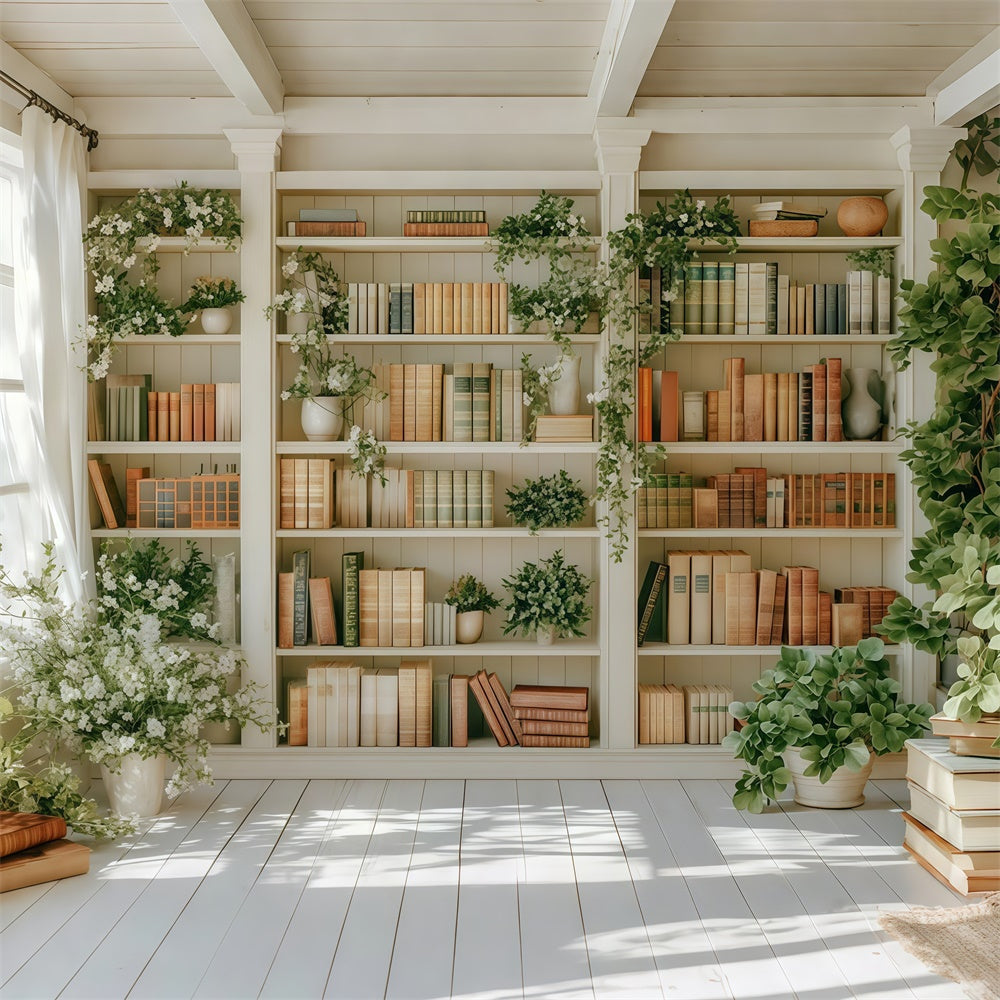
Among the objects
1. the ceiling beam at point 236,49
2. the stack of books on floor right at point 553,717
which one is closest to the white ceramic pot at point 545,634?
the stack of books on floor right at point 553,717

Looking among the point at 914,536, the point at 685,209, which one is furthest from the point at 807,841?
the point at 685,209

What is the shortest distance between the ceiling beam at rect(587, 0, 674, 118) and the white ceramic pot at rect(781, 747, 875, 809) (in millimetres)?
2402

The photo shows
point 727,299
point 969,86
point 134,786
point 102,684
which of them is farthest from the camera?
point 727,299

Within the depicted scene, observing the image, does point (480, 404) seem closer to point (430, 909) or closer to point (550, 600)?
point (550, 600)

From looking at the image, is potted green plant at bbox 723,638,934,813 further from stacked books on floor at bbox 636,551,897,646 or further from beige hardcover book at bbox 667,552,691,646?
beige hardcover book at bbox 667,552,691,646

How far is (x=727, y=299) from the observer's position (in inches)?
158

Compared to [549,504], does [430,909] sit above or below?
below

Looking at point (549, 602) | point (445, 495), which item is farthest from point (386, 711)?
point (445, 495)

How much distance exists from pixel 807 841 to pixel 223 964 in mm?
1864

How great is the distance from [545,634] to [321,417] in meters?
1.24

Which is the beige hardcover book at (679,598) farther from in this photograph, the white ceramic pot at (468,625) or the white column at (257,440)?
the white column at (257,440)

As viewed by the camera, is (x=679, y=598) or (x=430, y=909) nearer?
(x=430, y=909)

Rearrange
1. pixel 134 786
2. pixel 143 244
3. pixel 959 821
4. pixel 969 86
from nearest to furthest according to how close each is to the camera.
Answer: pixel 959 821, pixel 134 786, pixel 969 86, pixel 143 244

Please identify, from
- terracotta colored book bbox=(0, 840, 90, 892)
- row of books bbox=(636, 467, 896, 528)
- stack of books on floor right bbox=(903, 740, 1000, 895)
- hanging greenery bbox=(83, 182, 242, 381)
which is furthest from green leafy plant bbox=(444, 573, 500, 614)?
stack of books on floor right bbox=(903, 740, 1000, 895)
